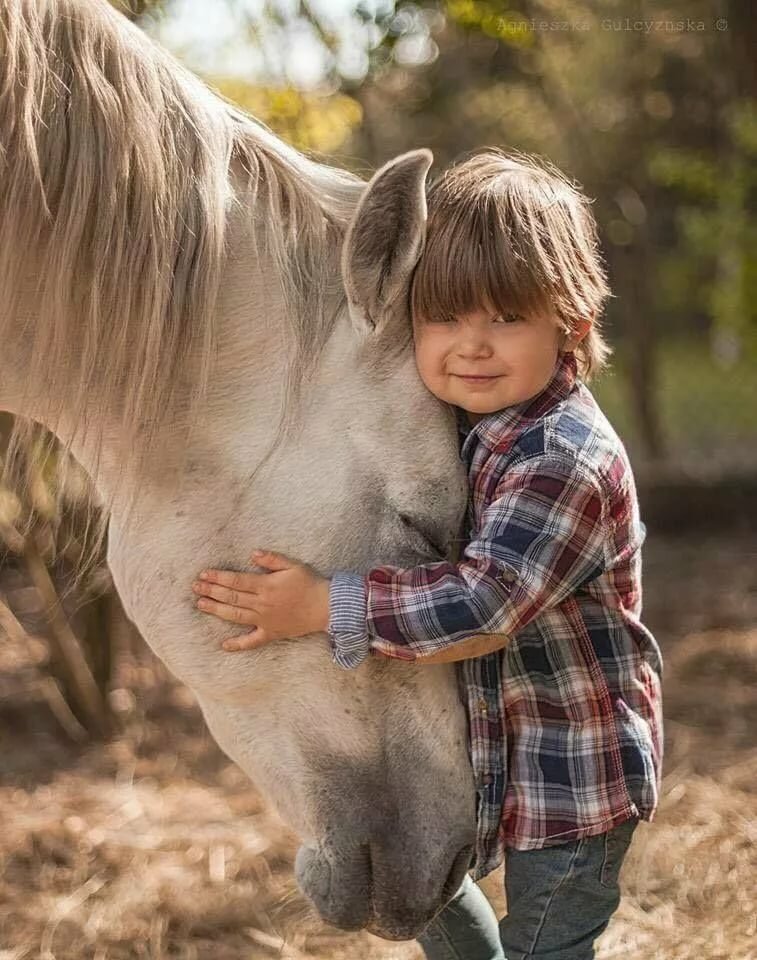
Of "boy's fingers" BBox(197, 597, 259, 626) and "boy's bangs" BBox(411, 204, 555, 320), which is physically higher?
"boy's bangs" BBox(411, 204, 555, 320)

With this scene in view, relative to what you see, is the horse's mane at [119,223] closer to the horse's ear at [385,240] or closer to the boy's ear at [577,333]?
the horse's ear at [385,240]

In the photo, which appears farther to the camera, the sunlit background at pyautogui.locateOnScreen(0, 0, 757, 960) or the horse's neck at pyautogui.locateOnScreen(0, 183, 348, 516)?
the sunlit background at pyautogui.locateOnScreen(0, 0, 757, 960)

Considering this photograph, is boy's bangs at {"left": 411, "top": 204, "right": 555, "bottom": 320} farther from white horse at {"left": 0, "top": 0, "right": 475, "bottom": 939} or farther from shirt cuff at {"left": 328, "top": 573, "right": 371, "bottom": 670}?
shirt cuff at {"left": 328, "top": 573, "right": 371, "bottom": 670}

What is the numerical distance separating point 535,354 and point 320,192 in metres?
0.40

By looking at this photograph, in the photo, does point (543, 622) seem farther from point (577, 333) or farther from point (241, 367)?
point (241, 367)

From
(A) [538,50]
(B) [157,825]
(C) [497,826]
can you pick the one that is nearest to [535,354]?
(C) [497,826]

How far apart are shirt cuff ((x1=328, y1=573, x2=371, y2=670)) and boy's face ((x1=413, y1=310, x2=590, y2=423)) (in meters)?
0.29

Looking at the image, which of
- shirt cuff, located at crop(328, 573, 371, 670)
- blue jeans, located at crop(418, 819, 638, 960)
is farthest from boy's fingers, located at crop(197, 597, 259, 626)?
blue jeans, located at crop(418, 819, 638, 960)

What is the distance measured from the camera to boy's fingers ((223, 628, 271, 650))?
1.59 meters

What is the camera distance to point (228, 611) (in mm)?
1595

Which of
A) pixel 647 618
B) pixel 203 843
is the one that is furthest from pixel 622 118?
pixel 203 843

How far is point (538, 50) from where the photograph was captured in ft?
18.4

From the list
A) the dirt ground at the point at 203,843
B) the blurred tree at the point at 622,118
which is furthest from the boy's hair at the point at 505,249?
the blurred tree at the point at 622,118

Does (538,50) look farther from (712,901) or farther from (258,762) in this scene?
(258,762)
